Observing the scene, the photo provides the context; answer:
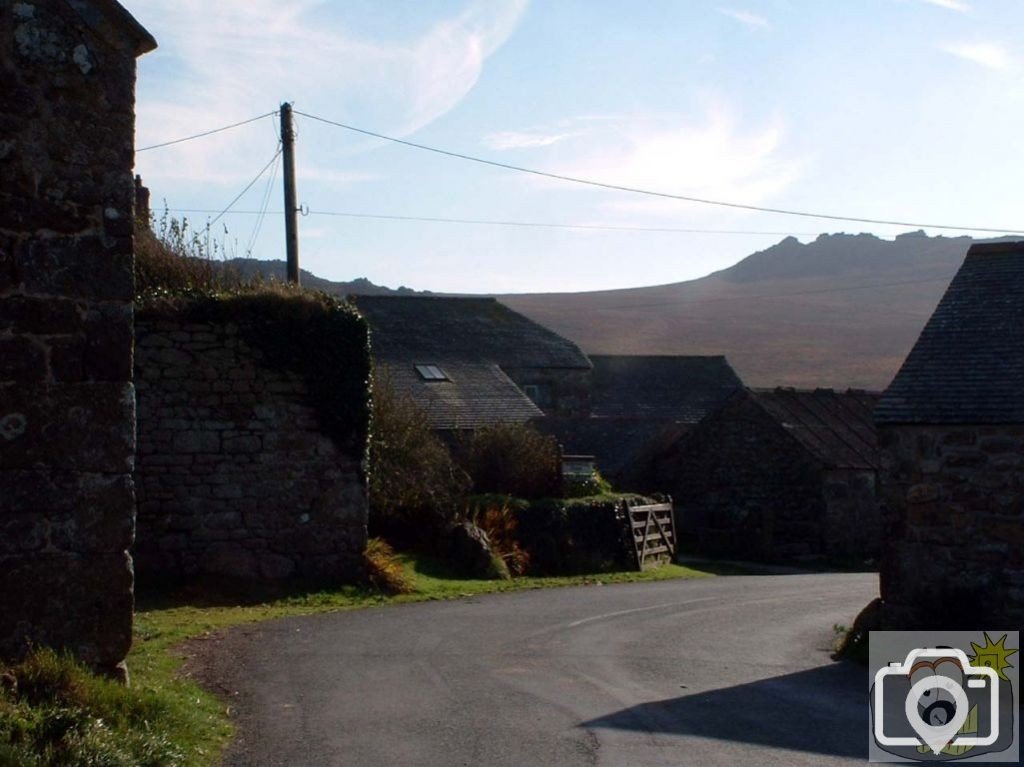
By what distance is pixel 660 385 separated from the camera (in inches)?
2105

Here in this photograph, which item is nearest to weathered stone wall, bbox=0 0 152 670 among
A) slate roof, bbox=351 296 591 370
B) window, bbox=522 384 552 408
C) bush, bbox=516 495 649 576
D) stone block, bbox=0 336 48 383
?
stone block, bbox=0 336 48 383

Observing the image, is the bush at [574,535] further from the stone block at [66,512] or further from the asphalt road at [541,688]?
the stone block at [66,512]

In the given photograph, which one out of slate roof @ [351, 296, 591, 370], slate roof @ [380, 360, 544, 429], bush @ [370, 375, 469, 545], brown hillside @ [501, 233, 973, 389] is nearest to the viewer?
bush @ [370, 375, 469, 545]

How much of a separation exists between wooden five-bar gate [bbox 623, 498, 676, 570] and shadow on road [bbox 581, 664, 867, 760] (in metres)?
14.0

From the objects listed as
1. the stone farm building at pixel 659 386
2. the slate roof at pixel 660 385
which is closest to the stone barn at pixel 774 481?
the stone farm building at pixel 659 386

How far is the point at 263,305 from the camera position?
57.9 ft

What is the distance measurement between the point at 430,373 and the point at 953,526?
28.6 meters

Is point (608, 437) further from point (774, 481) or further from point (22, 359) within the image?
point (22, 359)

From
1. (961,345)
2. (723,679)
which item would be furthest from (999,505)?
(723,679)

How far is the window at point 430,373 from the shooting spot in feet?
132

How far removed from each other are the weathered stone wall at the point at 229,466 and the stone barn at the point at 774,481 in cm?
1781

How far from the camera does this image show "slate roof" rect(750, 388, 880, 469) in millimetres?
33406

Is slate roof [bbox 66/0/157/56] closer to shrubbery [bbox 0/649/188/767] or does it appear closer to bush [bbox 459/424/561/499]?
shrubbery [bbox 0/649/188/767]

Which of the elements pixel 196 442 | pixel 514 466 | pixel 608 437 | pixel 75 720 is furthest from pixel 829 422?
pixel 75 720
